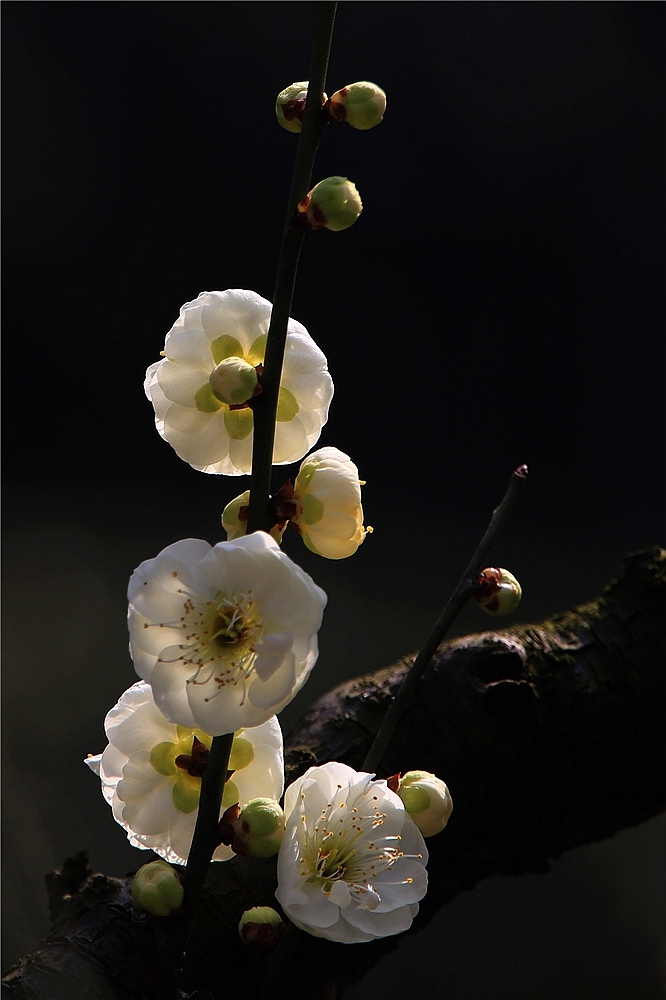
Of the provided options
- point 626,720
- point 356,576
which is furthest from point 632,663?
point 356,576

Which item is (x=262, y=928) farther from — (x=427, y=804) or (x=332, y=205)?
(x=332, y=205)

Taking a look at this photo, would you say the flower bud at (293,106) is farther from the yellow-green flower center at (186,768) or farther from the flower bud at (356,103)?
the yellow-green flower center at (186,768)

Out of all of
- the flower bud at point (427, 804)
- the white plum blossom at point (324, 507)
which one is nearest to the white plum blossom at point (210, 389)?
the white plum blossom at point (324, 507)

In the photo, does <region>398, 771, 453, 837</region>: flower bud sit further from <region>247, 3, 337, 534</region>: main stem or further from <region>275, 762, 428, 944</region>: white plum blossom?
<region>247, 3, 337, 534</region>: main stem

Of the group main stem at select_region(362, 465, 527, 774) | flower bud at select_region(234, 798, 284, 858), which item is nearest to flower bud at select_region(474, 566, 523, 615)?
main stem at select_region(362, 465, 527, 774)

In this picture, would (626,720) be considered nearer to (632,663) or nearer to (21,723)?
(632,663)

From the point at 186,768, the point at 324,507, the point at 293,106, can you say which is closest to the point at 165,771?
the point at 186,768
